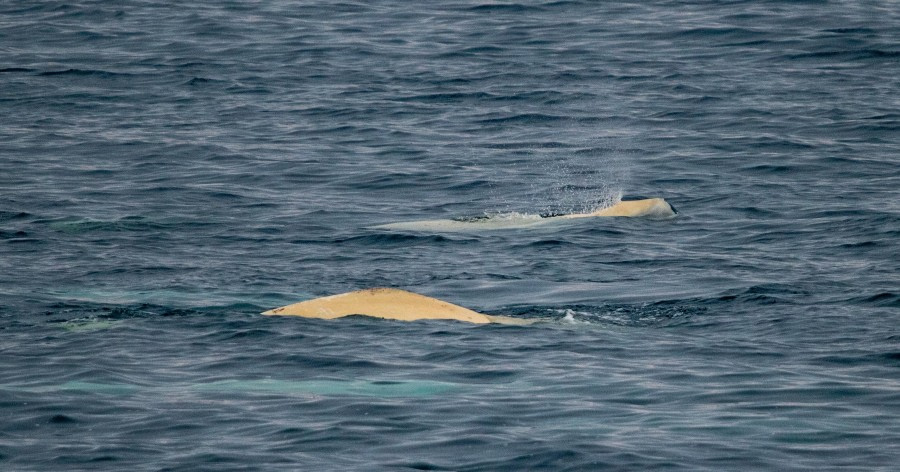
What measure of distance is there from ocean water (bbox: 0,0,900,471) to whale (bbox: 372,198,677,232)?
1.10 ft

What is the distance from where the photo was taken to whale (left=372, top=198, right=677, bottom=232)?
1862 centimetres

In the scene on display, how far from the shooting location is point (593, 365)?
1152 centimetres

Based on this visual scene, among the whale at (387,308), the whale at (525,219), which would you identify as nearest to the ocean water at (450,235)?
the whale at (387,308)

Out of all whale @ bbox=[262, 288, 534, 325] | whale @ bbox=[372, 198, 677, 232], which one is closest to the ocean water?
whale @ bbox=[262, 288, 534, 325]

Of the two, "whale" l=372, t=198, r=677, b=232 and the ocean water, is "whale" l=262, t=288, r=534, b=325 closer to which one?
the ocean water

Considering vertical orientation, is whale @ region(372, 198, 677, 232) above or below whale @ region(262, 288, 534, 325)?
below

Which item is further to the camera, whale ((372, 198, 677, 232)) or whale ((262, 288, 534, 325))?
whale ((372, 198, 677, 232))

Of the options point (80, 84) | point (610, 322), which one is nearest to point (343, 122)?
point (80, 84)

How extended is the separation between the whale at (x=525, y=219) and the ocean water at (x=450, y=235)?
0.33 m

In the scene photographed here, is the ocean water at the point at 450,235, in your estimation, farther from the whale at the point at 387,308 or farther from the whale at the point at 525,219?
the whale at the point at 525,219

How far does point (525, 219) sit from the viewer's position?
63.0ft

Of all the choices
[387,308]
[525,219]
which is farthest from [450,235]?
[387,308]

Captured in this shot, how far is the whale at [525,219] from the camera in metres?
18.6

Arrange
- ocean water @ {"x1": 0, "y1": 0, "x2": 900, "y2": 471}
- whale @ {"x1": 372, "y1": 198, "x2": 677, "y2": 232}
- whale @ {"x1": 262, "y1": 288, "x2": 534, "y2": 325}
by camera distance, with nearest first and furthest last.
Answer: ocean water @ {"x1": 0, "y1": 0, "x2": 900, "y2": 471} < whale @ {"x1": 262, "y1": 288, "x2": 534, "y2": 325} < whale @ {"x1": 372, "y1": 198, "x2": 677, "y2": 232}
